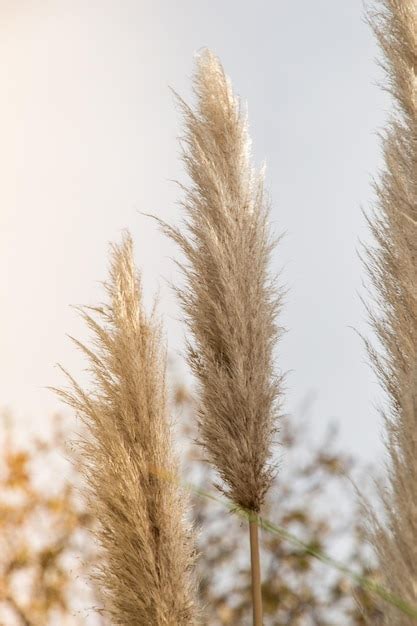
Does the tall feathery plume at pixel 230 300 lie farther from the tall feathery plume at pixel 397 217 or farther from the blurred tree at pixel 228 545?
the blurred tree at pixel 228 545

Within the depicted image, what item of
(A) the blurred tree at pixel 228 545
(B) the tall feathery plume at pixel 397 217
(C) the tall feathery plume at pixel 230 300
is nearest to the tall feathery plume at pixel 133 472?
(C) the tall feathery plume at pixel 230 300

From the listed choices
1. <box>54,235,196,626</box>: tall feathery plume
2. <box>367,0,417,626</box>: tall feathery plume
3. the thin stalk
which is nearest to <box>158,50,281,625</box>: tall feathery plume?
the thin stalk

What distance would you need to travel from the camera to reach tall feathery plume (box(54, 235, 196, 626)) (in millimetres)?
1977

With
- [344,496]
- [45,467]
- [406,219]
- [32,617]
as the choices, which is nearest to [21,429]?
[45,467]

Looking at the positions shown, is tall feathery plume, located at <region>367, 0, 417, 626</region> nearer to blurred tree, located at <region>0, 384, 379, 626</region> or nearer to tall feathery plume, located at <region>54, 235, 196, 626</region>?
tall feathery plume, located at <region>54, 235, 196, 626</region>

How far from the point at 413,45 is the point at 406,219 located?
2.22 feet

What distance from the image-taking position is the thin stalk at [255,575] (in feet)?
6.74

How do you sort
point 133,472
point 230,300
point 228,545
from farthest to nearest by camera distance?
point 228,545, point 230,300, point 133,472

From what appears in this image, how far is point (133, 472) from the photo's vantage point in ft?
6.66

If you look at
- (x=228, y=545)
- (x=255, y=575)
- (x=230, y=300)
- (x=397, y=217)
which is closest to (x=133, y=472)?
(x=255, y=575)

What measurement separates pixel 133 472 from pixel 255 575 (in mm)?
466

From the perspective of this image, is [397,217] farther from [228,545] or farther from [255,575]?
[228,545]

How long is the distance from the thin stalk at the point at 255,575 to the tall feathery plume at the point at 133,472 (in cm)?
18

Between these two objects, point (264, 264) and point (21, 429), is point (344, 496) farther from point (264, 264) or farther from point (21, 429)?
→ point (264, 264)
